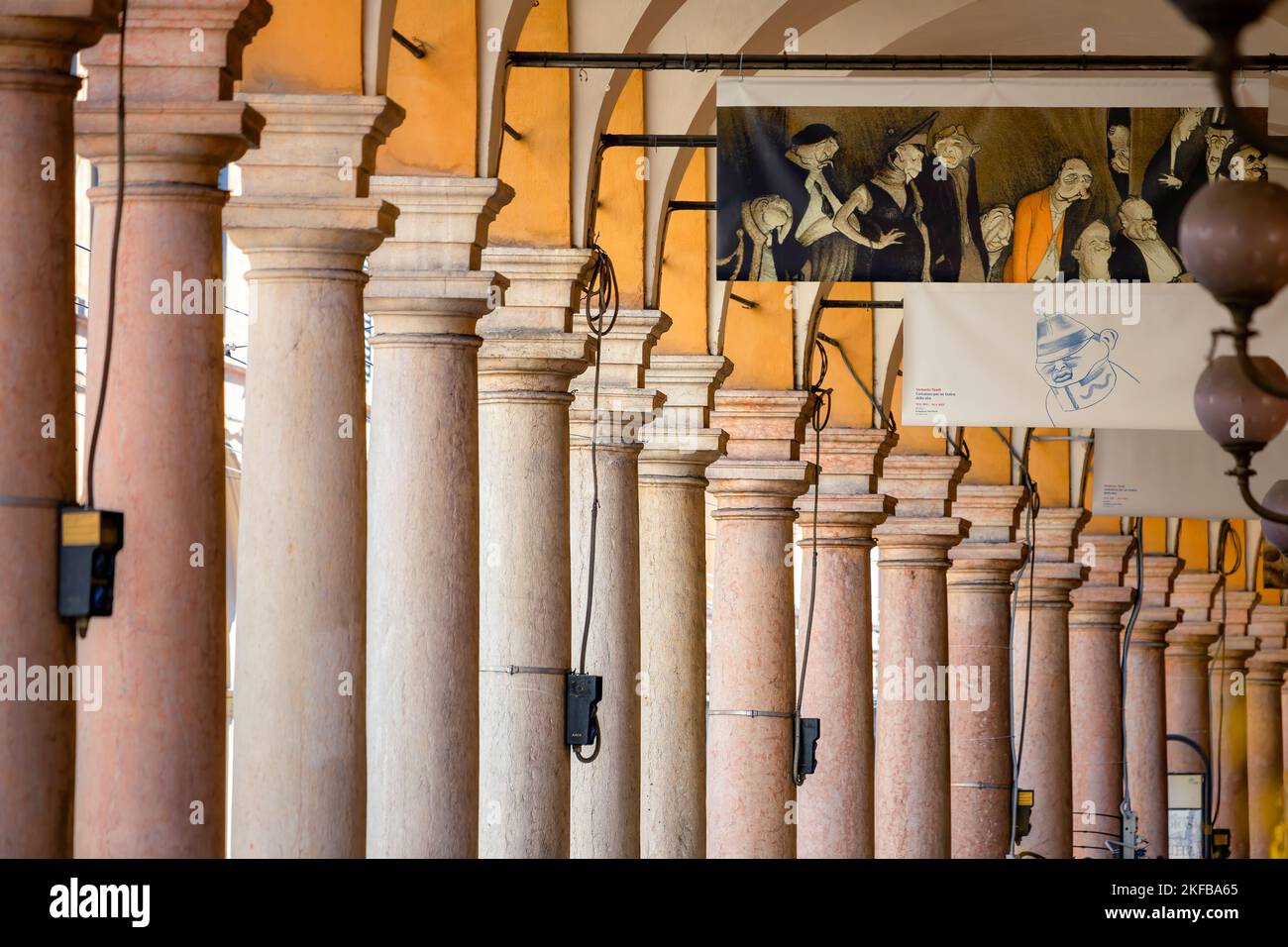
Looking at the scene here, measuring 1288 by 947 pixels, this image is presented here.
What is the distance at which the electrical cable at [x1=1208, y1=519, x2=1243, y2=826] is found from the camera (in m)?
41.1

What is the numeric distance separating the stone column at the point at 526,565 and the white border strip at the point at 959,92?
1.75 m

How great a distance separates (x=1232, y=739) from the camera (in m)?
47.1

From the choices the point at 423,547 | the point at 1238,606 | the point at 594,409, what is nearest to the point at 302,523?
the point at 423,547

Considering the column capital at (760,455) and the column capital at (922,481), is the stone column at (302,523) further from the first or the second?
the column capital at (922,481)

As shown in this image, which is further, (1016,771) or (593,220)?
(1016,771)

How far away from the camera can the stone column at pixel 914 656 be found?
2664 centimetres

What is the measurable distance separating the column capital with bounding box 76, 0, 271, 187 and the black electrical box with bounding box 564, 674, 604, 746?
663cm

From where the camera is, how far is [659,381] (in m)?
20.7

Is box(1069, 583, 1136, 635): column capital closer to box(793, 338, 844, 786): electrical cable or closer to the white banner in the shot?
box(793, 338, 844, 786): electrical cable

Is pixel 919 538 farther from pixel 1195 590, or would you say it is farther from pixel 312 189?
pixel 1195 590

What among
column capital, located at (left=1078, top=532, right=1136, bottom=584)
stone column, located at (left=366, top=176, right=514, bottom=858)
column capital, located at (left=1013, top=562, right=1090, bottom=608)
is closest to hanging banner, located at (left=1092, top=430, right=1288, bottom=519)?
column capital, located at (left=1013, top=562, right=1090, bottom=608)
